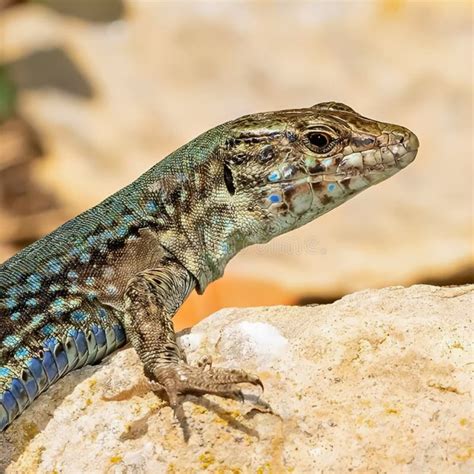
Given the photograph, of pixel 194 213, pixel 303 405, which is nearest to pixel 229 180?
pixel 194 213

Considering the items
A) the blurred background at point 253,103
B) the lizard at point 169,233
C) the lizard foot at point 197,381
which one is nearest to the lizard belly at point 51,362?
the lizard at point 169,233

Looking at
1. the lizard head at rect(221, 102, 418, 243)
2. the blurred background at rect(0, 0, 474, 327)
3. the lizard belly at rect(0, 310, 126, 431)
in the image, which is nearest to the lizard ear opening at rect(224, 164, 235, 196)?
the lizard head at rect(221, 102, 418, 243)

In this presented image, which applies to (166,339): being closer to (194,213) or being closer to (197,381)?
(197,381)

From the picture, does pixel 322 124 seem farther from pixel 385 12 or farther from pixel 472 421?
pixel 385 12

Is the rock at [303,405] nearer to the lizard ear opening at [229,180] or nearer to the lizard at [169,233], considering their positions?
the lizard at [169,233]

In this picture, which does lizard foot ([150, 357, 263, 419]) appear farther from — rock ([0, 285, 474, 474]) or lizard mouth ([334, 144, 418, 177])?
lizard mouth ([334, 144, 418, 177])

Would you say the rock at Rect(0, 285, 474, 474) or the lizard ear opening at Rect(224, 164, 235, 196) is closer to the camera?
the rock at Rect(0, 285, 474, 474)
